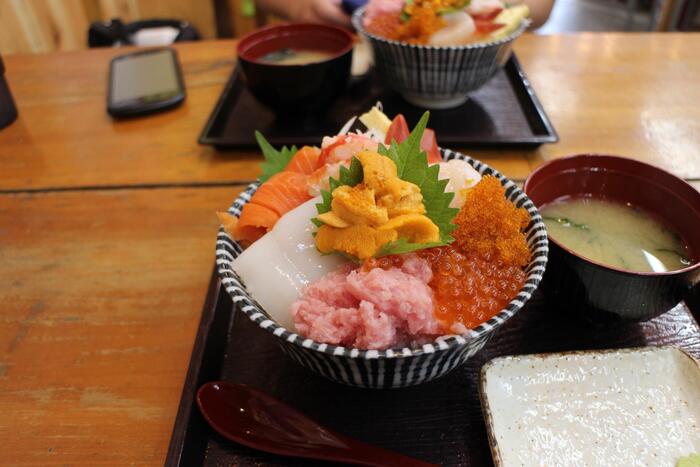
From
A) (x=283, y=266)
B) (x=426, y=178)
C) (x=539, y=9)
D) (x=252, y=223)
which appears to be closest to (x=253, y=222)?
(x=252, y=223)

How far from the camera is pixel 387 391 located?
43.1 inches

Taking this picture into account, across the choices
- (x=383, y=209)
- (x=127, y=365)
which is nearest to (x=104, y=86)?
(x=127, y=365)

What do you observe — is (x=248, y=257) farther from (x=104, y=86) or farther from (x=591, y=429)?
(x=104, y=86)

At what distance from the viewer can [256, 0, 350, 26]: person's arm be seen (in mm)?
2541

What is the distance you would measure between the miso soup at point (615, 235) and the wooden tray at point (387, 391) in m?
0.13

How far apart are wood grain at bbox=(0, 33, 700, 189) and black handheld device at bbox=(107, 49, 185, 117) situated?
5 centimetres

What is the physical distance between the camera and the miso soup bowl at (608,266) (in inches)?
41.0

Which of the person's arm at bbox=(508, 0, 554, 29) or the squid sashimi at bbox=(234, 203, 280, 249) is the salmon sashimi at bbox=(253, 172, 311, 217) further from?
the person's arm at bbox=(508, 0, 554, 29)

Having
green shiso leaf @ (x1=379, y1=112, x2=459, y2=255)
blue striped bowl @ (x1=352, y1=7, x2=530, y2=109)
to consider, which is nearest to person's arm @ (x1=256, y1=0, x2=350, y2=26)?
blue striped bowl @ (x1=352, y1=7, x2=530, y2=109)

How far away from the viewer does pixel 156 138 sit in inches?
78.2

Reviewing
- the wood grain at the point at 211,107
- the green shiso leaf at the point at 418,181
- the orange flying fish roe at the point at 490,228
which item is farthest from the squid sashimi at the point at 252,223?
the wood grain at the point at 211,107

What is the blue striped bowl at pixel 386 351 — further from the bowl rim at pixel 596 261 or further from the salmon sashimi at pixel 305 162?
the salmon sashimi at pixel 305 162

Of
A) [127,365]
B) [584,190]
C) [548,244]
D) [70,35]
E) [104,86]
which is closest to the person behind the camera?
[548,244]

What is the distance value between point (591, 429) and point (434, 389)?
1.00ft
